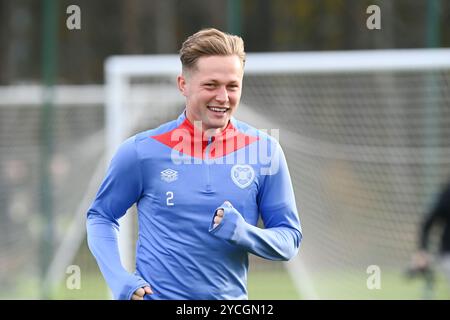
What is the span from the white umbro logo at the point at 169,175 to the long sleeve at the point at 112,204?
9cm

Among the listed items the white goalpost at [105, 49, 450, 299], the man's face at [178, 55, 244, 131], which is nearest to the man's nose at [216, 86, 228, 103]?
the man's face at [178, 55, 244, 131]

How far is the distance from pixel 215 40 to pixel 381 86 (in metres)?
5.96

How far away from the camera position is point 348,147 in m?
9.26

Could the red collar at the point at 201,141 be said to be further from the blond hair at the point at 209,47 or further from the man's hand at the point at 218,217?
the man's hand at the point at 218,217

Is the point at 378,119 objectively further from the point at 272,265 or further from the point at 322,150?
the point at 272,265

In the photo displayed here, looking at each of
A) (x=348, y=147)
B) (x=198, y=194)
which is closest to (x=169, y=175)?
(x=198, y=194)

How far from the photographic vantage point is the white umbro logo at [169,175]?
12.3 ft

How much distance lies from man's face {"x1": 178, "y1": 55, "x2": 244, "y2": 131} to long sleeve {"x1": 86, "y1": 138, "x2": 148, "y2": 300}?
309mm

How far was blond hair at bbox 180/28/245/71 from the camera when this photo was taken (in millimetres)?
3670

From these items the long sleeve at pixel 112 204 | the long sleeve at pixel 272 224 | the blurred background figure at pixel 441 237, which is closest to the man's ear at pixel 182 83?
the long sleeve at pixel 112 204

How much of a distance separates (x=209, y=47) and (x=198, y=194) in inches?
20.1

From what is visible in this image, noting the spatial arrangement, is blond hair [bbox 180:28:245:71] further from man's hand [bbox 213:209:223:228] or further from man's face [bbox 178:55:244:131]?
man's hand [bbox 213:209:223:228]

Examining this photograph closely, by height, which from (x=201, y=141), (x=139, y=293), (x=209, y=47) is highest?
(x=209, y=47)

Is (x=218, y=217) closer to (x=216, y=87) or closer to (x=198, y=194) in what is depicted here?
(x=198, y=194)
